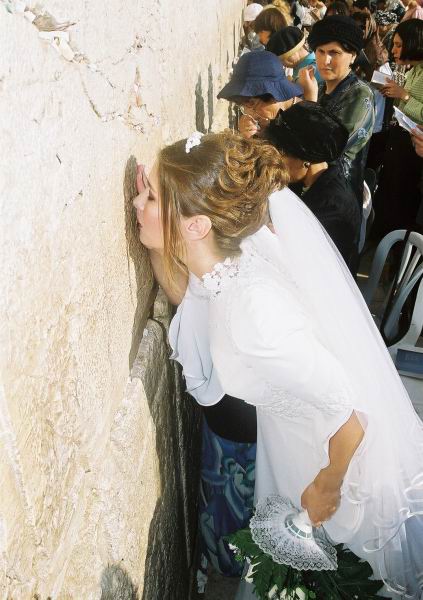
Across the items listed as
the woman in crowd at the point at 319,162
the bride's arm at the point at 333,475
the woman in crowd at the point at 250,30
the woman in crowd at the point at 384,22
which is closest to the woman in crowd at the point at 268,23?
the woman in crowd at the point at 250,30

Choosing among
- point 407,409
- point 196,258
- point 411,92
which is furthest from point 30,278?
point 411,92

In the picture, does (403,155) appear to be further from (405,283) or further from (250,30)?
(250,30)

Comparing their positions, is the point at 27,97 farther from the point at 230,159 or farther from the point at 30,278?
the point at 230,159

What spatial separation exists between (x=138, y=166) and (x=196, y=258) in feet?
0.90

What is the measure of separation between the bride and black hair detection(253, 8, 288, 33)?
380 cm

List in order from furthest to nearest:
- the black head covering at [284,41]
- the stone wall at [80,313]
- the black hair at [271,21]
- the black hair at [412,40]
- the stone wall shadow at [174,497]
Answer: the black hair at [271,21] → the black head covering at [284,41] → the black hair at [412,40] → the stone wall shadow at [174,497] → the stone wall at [80,313]

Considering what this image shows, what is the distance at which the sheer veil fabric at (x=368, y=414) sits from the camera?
1.58m

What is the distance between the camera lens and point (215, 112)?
11.7ft

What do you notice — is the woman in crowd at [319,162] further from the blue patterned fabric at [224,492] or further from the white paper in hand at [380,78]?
the white paper in hand at [380,78]

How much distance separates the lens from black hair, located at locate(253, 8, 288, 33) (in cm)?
483

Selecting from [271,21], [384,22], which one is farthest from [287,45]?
[384,22]

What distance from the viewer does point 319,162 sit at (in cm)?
239
